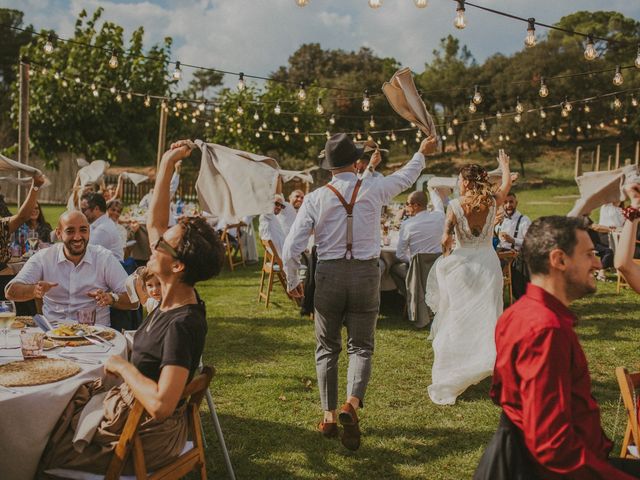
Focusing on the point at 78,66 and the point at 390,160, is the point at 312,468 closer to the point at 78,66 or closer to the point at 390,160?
the point at 78,66

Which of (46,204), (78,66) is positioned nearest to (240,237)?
(78,66)

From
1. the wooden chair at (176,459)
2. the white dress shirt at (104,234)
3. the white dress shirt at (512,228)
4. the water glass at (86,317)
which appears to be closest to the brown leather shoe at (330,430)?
the wooden chair at (176,459)

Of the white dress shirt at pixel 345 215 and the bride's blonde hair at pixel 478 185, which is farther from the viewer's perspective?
the bride's blonde hair at pixel 478 185

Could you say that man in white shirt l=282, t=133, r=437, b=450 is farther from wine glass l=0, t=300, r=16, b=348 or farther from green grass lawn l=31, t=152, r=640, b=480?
wine glass l=0, t=300, r=16, b=348

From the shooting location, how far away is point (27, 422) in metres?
2.35

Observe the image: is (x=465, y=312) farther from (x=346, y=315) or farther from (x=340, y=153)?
(x=340, y=153)

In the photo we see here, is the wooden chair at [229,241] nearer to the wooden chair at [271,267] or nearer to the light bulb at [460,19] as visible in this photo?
the wooden chair at [271,267]

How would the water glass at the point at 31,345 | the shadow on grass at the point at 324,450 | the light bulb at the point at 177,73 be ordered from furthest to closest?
the light bulb at the point at 177,73
the shadow on grass at the point at 324,450
the water glass at the point at 31,345

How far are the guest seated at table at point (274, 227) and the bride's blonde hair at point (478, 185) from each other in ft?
13.1

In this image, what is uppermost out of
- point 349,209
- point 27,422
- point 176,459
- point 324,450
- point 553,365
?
point 349,209

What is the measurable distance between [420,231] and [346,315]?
9.84 feet

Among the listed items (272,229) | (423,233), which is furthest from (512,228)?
(272,229)

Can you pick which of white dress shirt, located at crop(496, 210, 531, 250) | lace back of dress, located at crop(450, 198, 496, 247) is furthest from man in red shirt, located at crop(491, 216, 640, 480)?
white dress shirt, located at crop(496, 210, 531, 250)

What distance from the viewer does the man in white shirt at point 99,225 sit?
546 centimetres
